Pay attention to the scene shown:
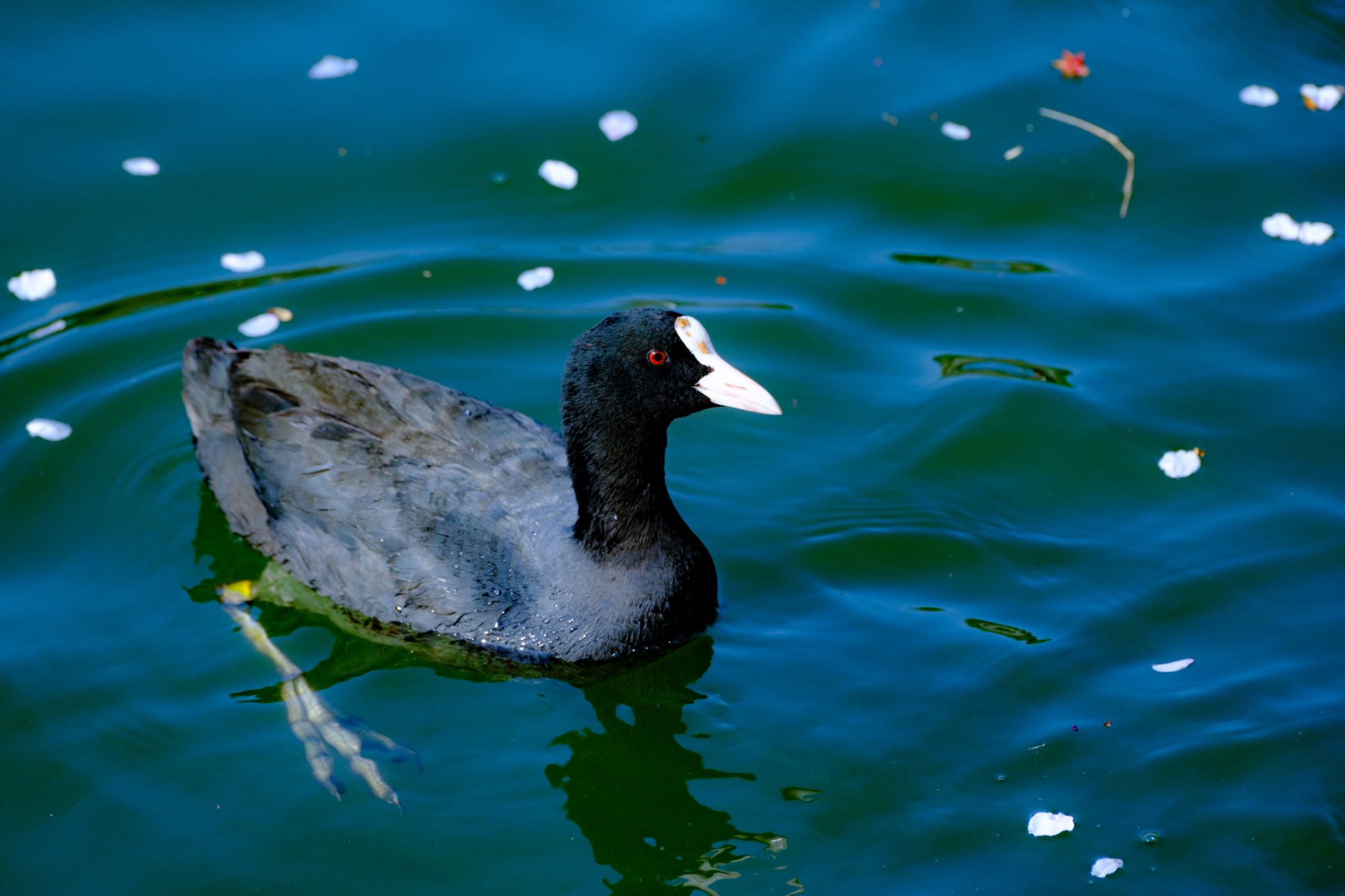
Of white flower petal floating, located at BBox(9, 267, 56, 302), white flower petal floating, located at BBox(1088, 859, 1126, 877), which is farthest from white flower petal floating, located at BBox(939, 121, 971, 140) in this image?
white flower petal floating, located at BBox(9, 267, 56, 302)

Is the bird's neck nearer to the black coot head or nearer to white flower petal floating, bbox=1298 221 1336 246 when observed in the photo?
the black coot head

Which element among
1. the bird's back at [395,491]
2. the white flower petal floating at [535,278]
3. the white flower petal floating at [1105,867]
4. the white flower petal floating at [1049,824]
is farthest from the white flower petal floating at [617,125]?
the white flower petal floating at [1105,867]

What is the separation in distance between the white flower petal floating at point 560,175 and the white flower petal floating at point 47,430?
2.99 metres

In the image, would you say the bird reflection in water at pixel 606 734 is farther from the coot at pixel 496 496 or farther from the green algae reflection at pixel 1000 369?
the green algae reflection at pixel 1000 369

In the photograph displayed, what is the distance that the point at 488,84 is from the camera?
858cm

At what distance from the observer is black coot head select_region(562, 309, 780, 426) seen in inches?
202

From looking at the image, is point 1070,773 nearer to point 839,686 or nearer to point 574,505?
point 839,686

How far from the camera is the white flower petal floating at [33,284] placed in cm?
724

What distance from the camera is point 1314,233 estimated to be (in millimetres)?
7719

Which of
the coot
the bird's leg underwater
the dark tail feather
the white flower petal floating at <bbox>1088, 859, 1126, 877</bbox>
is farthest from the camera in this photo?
the dark tail feather

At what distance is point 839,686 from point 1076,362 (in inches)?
98.5

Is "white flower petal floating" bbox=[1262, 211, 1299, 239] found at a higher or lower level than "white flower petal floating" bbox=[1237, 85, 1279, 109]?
lower

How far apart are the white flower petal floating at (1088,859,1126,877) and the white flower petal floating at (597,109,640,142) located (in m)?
5.14

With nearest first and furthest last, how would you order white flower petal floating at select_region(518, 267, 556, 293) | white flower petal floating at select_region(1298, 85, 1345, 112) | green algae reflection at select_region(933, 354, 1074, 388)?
green algae reflection at select_region(933, 354, 1074, 388) < white flower petal floating at select_region(518, 267, 556, 293) < white flower petal floating at select_region(1298, 85, 1345, 112)
